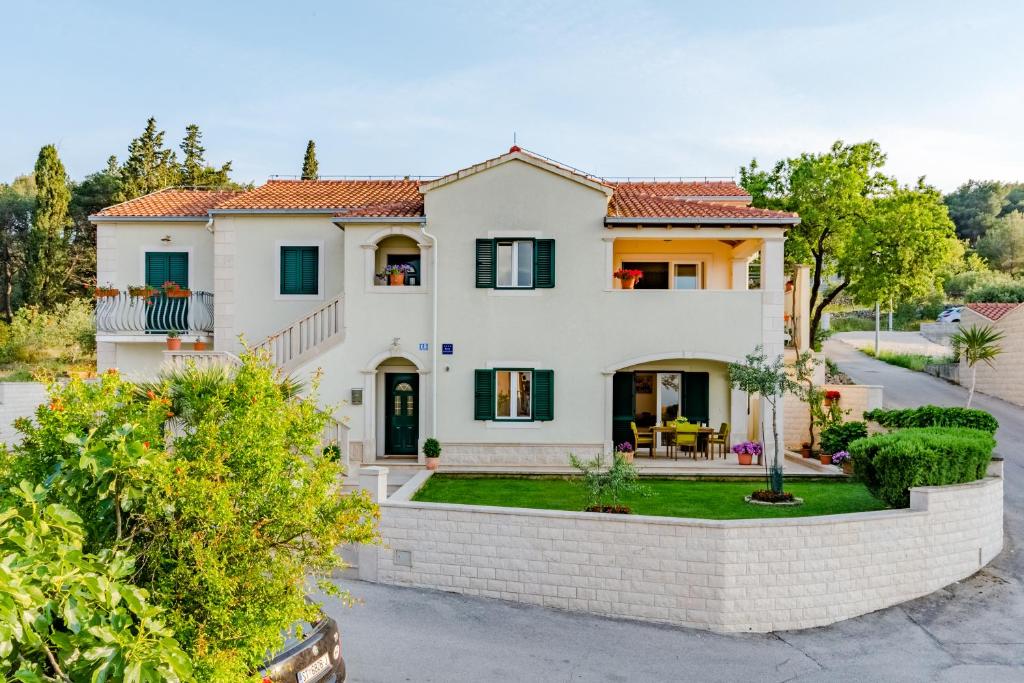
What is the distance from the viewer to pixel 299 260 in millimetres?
20484

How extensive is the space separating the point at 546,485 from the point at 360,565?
531 cm

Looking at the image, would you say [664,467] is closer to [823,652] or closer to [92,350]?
[823,652]

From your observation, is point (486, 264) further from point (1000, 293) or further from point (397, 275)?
point (1000, 293)

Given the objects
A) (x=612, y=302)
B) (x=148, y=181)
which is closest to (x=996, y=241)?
(x=612, y=302)

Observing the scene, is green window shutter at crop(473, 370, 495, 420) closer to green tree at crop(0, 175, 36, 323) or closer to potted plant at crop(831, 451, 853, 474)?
potted plant at crop(831, 451, 853, 474)

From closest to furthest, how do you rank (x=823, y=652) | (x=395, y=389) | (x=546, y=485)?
1. (x=823, y=652)
2. (x=546, y=485)
3. (x=395, y=389)

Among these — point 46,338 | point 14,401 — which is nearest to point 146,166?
point 46,338

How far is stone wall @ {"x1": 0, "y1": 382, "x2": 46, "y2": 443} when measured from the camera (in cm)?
2103

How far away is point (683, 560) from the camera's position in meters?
10.8

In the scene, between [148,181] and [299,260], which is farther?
[148,181]

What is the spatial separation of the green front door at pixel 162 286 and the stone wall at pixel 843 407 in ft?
58.2

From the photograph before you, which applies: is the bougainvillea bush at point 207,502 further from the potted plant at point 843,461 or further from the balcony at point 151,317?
the balcony at point 151,317

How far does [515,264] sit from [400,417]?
5.27 metres

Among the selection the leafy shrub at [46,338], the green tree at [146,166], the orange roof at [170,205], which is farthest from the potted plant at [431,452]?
the green tree at [146,166]
